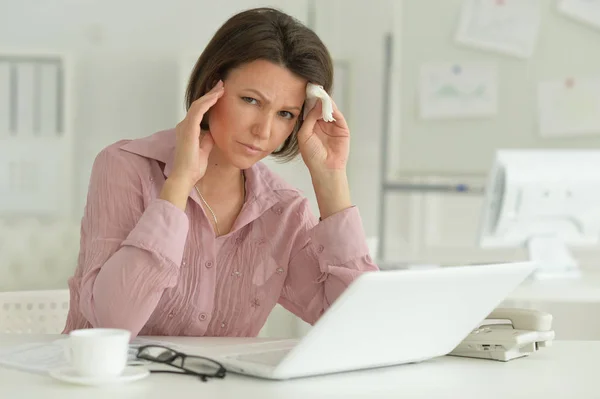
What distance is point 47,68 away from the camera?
3766 millimetres

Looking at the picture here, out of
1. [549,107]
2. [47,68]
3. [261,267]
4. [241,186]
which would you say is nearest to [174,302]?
[261,267]

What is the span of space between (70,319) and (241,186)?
1.30 feet

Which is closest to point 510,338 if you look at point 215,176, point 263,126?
point 263,126

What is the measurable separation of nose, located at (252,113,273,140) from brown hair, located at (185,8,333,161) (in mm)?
104

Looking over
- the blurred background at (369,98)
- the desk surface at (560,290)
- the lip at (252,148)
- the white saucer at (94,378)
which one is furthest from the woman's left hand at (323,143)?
the blurred background at (369,98)

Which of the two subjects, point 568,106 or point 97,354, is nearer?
point 97,354

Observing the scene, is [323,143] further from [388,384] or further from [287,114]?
[388,384]

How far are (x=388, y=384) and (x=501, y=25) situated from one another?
2584mm

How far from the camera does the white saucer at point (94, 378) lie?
985 mm

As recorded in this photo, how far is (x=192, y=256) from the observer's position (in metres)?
1.53

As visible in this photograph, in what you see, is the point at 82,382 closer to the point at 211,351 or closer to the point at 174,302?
the point at 211,351

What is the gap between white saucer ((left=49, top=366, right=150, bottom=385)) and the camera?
3.23ft

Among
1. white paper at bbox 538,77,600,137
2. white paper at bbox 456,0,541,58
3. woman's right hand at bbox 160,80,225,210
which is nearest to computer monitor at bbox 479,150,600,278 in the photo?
white paper at bbox 538,77,600,137

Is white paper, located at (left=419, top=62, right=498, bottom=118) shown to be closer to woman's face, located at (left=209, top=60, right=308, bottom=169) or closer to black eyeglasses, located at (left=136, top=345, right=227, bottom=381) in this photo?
woman's face, located at (left=209, top=60, right=308, bottom=169)
